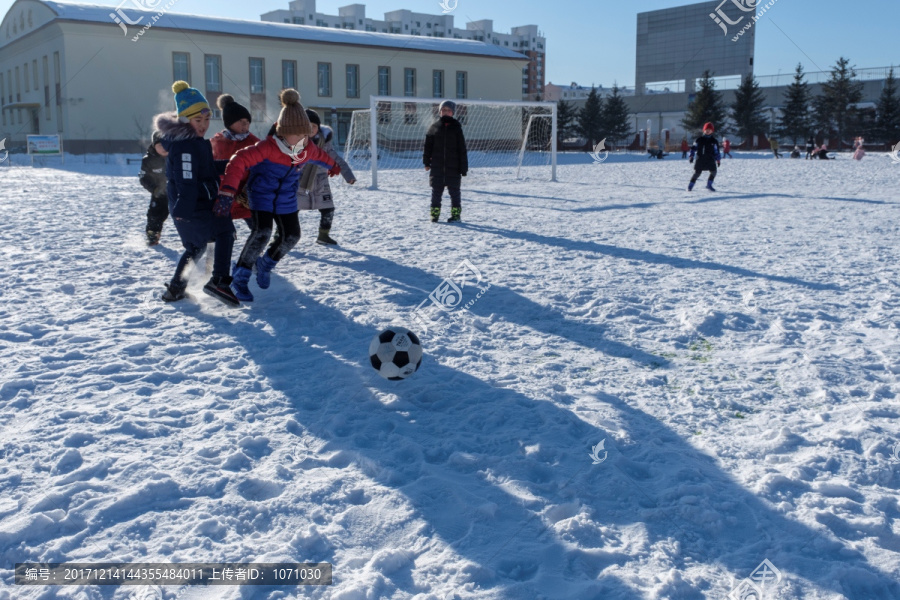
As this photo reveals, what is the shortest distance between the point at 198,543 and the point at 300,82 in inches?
1616

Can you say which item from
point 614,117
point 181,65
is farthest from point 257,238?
point 614,117

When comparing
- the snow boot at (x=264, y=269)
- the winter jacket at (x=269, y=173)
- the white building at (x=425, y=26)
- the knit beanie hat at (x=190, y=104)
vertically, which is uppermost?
the white building at (x=425, y=26)

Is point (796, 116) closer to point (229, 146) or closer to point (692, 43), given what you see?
point (692, 43)

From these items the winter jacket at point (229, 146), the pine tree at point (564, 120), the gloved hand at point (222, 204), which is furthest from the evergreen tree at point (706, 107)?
the gloved hand at point (222, 204)

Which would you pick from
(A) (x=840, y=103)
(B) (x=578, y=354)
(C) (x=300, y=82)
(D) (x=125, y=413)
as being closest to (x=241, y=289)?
(D) (x=125, y=413)

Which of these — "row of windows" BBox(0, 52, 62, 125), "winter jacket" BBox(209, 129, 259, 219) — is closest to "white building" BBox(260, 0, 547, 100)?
"row of windows" BBox(0, 52, 62, 125)

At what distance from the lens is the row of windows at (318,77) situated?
121ft

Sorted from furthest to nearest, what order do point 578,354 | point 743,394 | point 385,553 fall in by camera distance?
point 578,354
point 743,394
point 385,553

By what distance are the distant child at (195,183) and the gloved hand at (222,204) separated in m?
0.09

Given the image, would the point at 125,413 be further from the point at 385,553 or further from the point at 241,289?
the point at 241,289

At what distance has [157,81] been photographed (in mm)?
36031

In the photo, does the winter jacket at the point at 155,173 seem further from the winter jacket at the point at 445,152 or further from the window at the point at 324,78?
the window at the point at 324,78

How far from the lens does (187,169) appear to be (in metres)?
5.02

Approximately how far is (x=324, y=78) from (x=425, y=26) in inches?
2419
